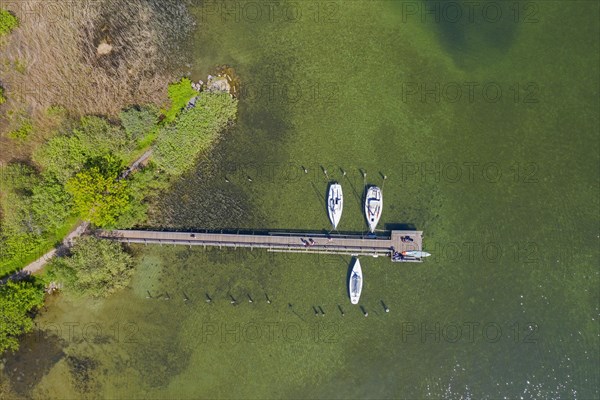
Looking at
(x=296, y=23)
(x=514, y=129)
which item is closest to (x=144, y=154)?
(x=296, y=23)

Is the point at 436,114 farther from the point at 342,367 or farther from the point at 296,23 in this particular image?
the point at 342,367

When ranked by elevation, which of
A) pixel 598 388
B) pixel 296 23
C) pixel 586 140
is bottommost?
pixel 598 388

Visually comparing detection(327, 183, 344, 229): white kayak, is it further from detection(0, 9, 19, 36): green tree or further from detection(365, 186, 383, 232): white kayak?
detection(0, 9, 19, 36): green tree

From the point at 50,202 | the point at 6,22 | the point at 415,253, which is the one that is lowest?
the point at 415,253

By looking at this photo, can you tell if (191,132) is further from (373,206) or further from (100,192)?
(373,206)

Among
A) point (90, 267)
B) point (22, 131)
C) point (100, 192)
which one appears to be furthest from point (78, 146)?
point (90, 267)
